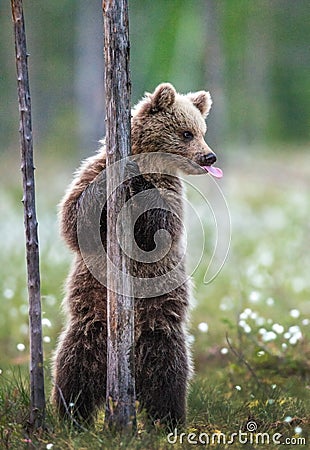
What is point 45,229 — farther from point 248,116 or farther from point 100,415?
point 248,116

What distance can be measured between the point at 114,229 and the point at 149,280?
0.58 meters

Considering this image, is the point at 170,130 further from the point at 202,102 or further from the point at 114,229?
the point at 114,229

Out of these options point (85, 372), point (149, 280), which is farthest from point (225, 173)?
point (85, 372)

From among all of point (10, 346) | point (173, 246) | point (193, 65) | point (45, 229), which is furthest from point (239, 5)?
point (173, 246)

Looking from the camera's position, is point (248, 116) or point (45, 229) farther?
point (248, 116)

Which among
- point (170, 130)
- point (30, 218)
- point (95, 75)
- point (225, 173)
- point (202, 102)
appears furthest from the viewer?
point (95, 75)

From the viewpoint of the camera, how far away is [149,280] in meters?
5.21

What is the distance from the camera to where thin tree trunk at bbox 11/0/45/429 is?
4.84m

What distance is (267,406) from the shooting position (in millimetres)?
5598

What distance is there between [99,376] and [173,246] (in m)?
0.96

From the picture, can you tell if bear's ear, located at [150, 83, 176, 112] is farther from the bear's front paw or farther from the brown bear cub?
the bear's front paw

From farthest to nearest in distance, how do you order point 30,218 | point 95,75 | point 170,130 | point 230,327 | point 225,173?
point 95,75
point 225,173
point 230,327
point 170,130
point 30,218

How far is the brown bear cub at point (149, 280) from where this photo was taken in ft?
16.7

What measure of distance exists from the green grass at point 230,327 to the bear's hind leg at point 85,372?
0.50ft
